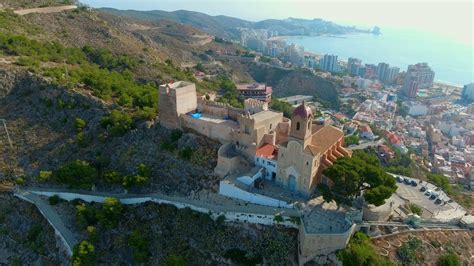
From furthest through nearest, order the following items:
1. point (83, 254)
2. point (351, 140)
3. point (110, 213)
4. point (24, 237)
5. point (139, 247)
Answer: point (351, 140)
point (24, 237)
point (110, 213)
point (139, 247)
point (83, 254)

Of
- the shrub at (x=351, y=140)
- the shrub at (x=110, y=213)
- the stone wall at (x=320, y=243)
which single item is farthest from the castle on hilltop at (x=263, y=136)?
the shrub at (x=351, y=140)

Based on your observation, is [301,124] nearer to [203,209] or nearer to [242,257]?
[203,209]

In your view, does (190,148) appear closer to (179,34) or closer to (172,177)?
(172,177)

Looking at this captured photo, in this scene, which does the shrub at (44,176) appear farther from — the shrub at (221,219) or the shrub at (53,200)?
the shrub at (221,219)

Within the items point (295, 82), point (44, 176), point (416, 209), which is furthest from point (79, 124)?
point (295, 82)

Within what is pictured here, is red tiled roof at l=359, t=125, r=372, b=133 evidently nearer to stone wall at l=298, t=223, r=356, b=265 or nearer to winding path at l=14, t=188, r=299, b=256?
stone wall at l=298, t=223, r=356, b=265

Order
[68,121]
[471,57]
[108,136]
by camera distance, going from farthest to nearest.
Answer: [471,57]
[68,121]
[108,136]

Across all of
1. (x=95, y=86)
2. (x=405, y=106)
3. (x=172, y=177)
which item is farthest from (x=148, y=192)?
(x=405, y=106)
